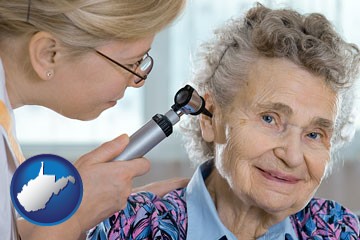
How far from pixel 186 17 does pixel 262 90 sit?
2.46 meters

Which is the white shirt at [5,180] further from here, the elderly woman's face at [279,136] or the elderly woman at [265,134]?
the elderly woman's face at [279,136]

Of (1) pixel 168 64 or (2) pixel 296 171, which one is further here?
(1) pixel 168 64

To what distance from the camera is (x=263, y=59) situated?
1.87 metres

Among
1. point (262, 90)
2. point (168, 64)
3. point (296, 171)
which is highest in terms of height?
point (262, 90)

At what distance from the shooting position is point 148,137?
162cm

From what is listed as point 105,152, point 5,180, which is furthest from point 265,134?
point 5,180

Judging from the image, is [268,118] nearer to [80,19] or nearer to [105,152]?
[105,152]

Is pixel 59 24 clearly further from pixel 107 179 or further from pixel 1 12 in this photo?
pixel 107 179

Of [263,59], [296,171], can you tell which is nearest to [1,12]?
[263,59]

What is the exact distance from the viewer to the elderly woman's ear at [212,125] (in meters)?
1.93

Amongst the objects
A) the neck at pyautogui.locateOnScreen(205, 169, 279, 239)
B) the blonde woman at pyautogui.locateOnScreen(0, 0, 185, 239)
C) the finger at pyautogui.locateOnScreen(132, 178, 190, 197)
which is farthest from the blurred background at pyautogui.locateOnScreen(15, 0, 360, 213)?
the blonde woman at pyautogui.locateOnScreen(0, 0, 185, 239)

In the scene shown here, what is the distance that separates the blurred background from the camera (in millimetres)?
4246

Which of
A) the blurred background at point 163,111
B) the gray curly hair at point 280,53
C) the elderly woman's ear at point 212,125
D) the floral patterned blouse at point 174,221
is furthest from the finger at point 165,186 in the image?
the blurred background at point 163,111

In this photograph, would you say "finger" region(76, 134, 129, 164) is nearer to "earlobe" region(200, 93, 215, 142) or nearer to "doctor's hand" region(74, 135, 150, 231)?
"doctor's hand" region(74, 135, 150, 231)
